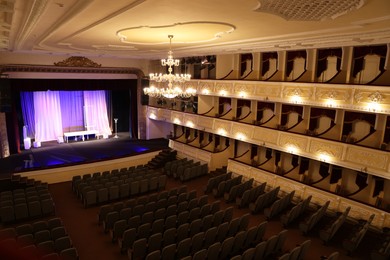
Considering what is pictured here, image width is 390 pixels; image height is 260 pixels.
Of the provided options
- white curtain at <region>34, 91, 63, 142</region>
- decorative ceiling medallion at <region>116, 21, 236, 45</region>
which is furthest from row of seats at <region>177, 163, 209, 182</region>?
white curtain at <region>34, 91, 63, 142</region>

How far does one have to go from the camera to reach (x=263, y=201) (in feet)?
36.7

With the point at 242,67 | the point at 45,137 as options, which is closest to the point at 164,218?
the point at 242,67

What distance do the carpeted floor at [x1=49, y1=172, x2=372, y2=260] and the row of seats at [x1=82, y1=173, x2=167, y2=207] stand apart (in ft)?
1.32

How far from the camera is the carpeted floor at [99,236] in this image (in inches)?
339

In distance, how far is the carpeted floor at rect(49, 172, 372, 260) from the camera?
8602 mm

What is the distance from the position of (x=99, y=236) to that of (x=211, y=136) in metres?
9.62

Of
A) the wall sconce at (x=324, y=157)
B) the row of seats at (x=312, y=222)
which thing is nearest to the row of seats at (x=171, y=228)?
the row of seats at (x=312, y=222)

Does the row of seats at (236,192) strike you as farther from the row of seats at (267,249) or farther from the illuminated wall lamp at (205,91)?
the illuminated wall lamp at (205,91)

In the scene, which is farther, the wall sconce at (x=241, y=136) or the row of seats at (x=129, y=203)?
the wall sconce at (x=241, y=136)

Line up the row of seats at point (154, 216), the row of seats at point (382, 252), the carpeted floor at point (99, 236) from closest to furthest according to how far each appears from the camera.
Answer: the row of seats at point (382, 252)
the carpeted floor at point (99, 236)
the row of seats at point (154, 216)

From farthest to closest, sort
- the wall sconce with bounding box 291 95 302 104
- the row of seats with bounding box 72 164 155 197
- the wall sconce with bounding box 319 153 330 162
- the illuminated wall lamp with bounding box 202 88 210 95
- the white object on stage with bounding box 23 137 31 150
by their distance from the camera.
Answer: the white object on stage with bounding box 23 137 31 150 → the illuminated wall lamp with bounding box 202 88 210 95 → the row of seats with bounding box 72 164 155 197 → the wall sconce with bounding box 291 95 302 104 → the wall sconce with bounding box 319 153 330 162

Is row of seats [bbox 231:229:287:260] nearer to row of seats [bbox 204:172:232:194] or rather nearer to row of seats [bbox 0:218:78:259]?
row of seats [bbox 0:218:78:259]

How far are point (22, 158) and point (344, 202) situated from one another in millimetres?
16543

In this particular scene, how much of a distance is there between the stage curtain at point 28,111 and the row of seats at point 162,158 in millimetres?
8787
